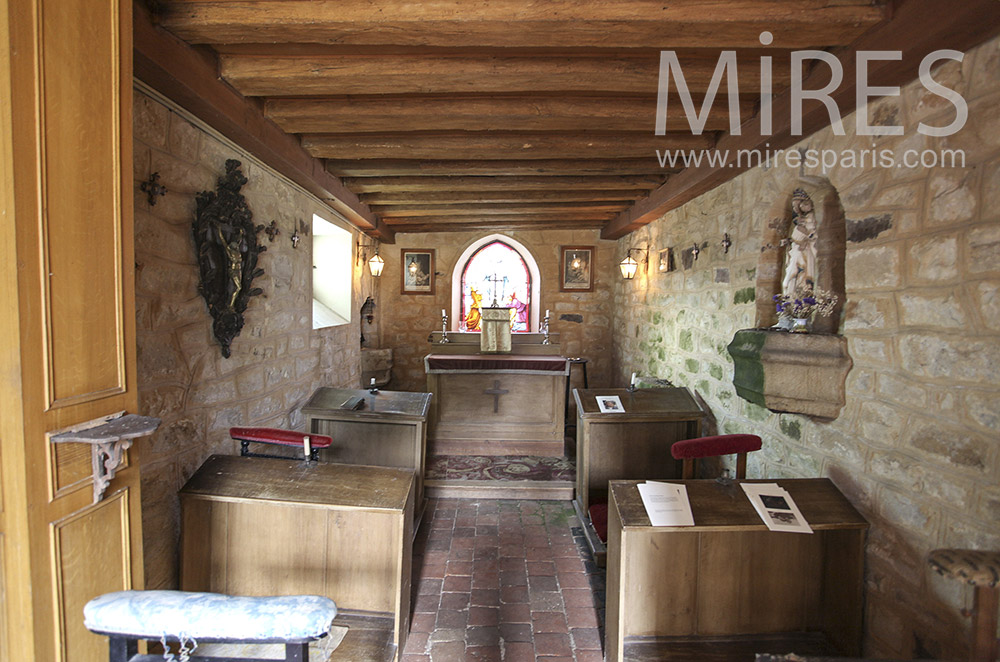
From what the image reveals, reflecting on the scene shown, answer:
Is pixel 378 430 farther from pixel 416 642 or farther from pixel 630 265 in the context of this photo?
pixel 630 265

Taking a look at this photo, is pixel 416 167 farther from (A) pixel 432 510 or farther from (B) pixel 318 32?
(A) pixel 432 510

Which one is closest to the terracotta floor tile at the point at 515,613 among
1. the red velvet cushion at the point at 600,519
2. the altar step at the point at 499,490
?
the red velvet cushion at the point at 600,519

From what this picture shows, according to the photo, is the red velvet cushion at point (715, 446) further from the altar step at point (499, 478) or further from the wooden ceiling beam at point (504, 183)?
the wooden ceiling beam at point (504, 183)

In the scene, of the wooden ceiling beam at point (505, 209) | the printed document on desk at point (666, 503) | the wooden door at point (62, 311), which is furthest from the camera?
the wooden ceiling beam at point (505, 209)

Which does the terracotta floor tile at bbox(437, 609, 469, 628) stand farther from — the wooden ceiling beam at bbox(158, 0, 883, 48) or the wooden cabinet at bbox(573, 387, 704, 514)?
the wooden ceiling beam at bbox(158, 0, 883, 48)

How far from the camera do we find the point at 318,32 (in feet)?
6.87

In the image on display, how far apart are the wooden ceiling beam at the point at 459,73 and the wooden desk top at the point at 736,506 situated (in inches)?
83.1


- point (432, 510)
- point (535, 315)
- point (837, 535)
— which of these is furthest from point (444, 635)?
point (535, 315)

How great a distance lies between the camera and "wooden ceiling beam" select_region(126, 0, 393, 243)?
1.96 m

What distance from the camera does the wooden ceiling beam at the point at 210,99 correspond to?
1962mm

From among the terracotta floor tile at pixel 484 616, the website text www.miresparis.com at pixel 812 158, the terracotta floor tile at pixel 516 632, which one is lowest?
the terracotta floor tile at pixel 516 632

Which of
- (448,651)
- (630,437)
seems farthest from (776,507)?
(448,651)

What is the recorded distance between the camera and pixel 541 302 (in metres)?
7.73

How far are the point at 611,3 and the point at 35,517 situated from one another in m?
2.54
